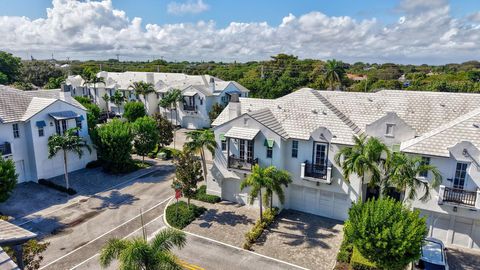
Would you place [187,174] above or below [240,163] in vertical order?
below

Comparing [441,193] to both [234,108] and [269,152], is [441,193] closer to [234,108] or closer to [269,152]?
[269,152]

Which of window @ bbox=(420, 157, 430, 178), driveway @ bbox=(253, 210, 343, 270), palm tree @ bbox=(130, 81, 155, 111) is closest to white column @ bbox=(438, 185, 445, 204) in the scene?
window @ bbox=(420, 157, 430, 178)

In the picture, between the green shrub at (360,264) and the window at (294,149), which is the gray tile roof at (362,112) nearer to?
the window at (294,149)

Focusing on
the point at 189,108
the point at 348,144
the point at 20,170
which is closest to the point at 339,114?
the point at 348,144

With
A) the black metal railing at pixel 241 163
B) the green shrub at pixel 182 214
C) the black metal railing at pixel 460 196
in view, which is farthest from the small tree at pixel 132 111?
the black metal railing at pixel 460 196

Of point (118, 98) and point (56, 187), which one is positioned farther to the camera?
point (118, 98)

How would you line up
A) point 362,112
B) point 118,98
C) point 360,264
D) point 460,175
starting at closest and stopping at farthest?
point 360,264 < point 460,175 < point 362,112 < point 118,98

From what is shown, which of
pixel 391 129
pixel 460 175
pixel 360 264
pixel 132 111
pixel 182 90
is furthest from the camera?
pixel 182 90
